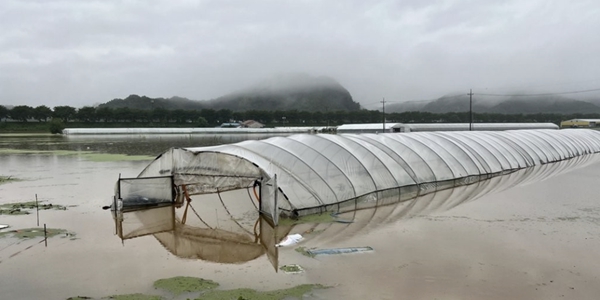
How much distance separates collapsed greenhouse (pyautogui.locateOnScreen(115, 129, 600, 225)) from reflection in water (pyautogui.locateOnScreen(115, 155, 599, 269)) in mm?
329

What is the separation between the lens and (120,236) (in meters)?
10.2

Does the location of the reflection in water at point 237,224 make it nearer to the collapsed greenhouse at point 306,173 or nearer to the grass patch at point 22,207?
the collapsed greenhouse at point 306,173

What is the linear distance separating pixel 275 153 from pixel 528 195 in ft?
29.7

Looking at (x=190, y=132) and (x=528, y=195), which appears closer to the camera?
(x=528, y=195)

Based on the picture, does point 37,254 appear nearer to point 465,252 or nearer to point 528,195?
point 465,252

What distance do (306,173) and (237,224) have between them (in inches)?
102

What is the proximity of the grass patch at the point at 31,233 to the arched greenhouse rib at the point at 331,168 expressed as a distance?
384 centimetres

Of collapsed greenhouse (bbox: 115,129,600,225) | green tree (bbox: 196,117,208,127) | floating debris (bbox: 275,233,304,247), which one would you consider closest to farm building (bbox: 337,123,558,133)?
green tree (bbox: 196,117,208,127)

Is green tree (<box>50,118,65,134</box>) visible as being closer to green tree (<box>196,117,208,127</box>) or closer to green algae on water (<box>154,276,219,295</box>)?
green tree (<box>196,117,208,127</box>)

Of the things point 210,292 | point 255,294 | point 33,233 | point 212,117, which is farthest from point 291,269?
point 212,117

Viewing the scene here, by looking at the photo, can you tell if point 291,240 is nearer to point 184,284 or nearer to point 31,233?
point 184,284

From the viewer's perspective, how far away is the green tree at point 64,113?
92188mm

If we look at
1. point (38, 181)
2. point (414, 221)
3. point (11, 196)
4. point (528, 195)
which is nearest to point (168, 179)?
point (11, 196)

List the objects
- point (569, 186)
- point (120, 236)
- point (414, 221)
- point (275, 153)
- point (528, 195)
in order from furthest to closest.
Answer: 1. point (569, 186)
2. point (528, 195)
3. point (275, 153)
4. point (414, 221)
5. point (120, 236)
